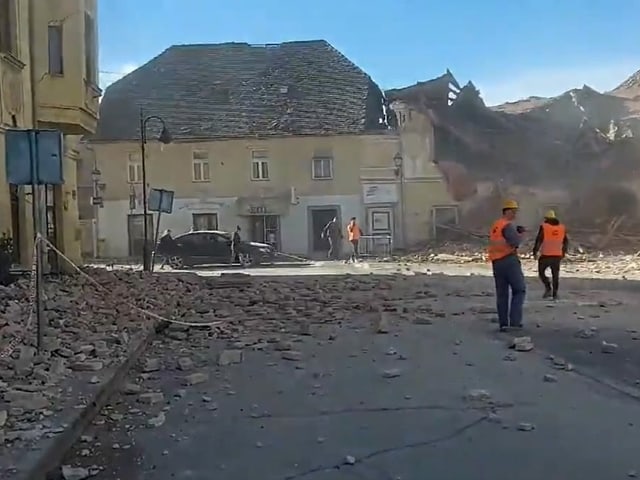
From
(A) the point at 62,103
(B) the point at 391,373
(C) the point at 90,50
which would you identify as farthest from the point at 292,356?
(C) the point at 90,50

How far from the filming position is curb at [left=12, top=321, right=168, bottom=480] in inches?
193

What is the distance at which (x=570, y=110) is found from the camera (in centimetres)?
4650

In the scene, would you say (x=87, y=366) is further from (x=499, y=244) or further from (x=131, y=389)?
(x=499, y=244)

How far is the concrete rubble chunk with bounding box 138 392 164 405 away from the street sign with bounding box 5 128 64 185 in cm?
249

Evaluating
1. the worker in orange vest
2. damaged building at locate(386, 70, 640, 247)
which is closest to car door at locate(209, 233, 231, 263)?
damaged building at locate(386, 70, 640, 247)

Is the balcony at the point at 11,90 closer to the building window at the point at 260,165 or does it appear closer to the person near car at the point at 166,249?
the person near car at the point at 166,249

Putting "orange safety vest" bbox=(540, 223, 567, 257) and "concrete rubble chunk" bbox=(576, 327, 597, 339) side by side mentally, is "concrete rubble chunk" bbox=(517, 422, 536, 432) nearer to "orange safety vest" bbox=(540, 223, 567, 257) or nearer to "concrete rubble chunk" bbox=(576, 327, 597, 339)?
"concrete rubble chunk" bbox=(576, 327, 597, 339)

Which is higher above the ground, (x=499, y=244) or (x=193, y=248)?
(x=499, y=244)

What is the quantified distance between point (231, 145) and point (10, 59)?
25530 millimetres

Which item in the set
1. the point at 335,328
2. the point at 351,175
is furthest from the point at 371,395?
the point at 351,175

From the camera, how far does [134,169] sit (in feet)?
137

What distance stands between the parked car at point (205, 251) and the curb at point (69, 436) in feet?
80.4

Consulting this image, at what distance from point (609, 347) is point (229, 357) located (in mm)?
4190

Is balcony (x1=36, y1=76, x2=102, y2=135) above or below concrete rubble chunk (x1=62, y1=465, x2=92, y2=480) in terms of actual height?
above
